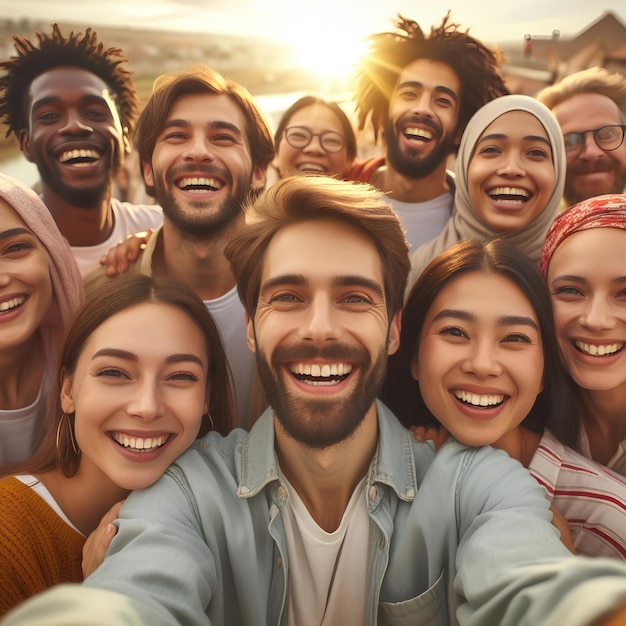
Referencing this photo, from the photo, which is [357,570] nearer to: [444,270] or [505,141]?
[444,270]

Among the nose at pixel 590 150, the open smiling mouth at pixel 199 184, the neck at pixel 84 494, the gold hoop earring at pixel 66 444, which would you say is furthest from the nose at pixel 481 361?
the nose at pixel 590 150

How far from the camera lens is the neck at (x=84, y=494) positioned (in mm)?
2049

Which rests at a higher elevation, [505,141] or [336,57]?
[336,57]

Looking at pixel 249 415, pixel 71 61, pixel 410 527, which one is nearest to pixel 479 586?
pixel 410 527

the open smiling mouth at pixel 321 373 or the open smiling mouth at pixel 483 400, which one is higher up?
the open smiling mouth at pixel 321 373

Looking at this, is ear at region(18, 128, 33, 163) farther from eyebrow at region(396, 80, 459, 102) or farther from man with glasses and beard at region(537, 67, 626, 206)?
man with glasses and beard at region(537, 67, 626, 206)

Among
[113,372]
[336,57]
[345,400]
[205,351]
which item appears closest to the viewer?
[345,400]

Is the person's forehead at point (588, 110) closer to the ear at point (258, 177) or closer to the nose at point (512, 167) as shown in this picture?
the nose at point (512, 167)

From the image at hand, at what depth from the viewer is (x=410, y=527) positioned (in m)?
1.83

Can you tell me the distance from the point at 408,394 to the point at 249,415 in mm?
818

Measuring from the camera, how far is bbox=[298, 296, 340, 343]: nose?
1.77 metres

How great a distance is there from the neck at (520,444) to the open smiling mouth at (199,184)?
6.00ft

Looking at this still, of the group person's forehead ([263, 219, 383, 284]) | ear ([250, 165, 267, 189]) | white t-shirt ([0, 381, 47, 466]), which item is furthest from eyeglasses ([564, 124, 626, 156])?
white t-shirt ([0, 381, 47, 466])

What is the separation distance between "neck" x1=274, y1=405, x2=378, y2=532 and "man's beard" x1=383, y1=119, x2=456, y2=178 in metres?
2.16
